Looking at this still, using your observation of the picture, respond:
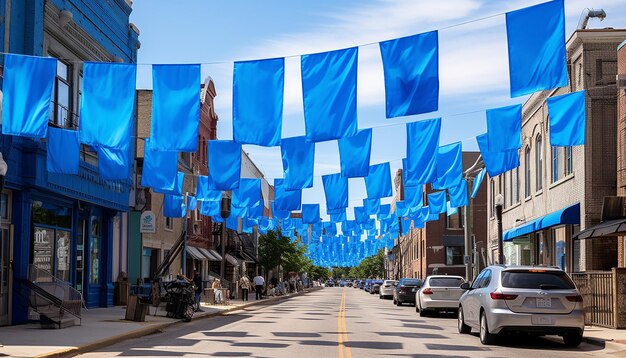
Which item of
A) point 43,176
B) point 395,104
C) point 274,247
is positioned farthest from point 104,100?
point 274,247

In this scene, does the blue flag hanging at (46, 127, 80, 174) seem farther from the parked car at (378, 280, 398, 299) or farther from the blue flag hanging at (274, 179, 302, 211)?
the parked car at (378, 280, 398, 299)

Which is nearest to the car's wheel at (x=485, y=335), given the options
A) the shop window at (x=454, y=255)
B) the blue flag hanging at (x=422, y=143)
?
the blue flag hanging at (x=422, y=143)

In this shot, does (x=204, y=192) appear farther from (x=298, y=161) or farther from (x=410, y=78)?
(x=410, y=78)

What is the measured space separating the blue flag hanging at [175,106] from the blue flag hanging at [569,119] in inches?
342

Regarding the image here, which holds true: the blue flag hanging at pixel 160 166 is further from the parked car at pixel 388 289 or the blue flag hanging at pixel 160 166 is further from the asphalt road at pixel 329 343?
the parked car at pixel 388 289

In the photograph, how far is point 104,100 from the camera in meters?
19.7

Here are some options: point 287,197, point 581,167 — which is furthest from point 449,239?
point 581,167

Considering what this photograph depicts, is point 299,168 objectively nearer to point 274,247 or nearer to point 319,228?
point 319,228

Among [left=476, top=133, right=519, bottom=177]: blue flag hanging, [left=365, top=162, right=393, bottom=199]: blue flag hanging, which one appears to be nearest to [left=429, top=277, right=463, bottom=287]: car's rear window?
[left=365, top=162, right=393, bottom=199]: blue flag hanging

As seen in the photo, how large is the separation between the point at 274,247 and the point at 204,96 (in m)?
18.3

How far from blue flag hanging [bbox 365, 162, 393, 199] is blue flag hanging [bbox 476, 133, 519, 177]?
6.27 metres

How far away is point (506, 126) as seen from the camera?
868 inches

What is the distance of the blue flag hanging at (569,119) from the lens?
1997cm

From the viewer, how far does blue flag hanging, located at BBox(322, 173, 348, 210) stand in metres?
32.4
